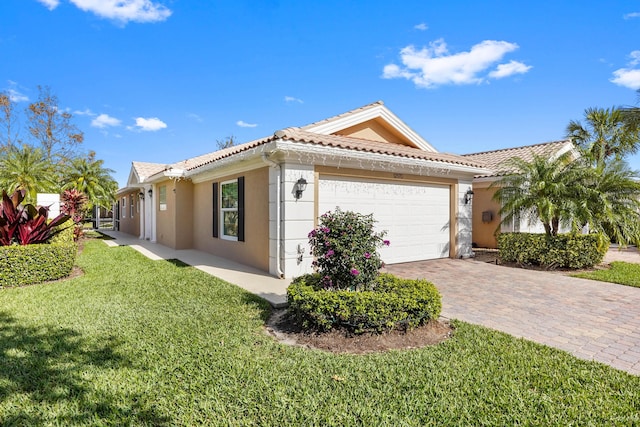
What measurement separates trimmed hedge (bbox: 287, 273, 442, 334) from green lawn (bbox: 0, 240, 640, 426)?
53 centimetres

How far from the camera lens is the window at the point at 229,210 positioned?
34.2 feet

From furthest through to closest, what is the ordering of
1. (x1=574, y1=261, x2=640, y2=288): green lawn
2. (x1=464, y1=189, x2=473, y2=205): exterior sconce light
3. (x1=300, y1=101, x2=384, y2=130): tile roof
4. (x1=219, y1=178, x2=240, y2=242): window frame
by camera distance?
(x1=464, y1=189, x2=473, y2=205): exterior sconce light, (x1=219, y1=178, x2=240, y2=242): window frame, (x1=300, y1=101, x2=384, y2=130): tile roof, (x1=574, y1=261, x2=640, y2=288): green lawn

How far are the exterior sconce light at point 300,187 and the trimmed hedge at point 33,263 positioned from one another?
620 centimetres

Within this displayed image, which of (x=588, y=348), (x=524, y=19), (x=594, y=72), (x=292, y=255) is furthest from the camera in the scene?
(x=594, y=72)

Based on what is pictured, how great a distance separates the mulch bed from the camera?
4297 millimetres

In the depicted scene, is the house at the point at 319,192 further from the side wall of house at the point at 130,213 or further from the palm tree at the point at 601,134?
the palm tree at the point at 601,134

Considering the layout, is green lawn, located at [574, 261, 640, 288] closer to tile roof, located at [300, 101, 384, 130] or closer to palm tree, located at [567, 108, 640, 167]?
tile roof, located at [300, 101, 384, 130]

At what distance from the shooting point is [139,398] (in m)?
3.07

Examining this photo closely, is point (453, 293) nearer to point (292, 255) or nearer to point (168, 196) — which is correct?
point (292, 255)

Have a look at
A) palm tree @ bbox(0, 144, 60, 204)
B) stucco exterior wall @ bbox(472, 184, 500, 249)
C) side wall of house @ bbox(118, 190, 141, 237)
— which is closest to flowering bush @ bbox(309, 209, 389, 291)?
stucco exterior wall @ bbox(472, 184, 500, 249)

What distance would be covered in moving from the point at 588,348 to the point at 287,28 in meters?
12.0

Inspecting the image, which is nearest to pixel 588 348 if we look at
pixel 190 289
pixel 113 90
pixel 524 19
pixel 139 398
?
pixel 139 398

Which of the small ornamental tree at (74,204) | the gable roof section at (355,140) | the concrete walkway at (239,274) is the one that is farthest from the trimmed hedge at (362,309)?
the small ornamental tree at (74,204)

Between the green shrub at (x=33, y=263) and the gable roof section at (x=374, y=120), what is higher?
→ the gable roof section at (x=374, y=120)
